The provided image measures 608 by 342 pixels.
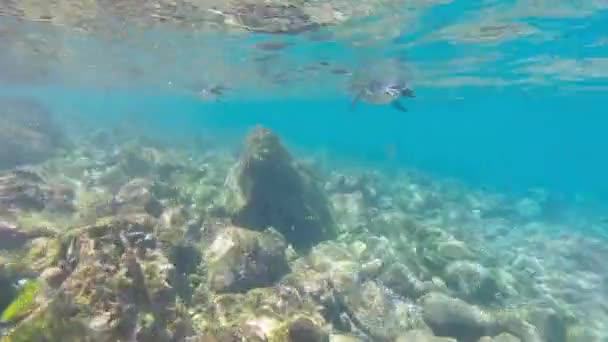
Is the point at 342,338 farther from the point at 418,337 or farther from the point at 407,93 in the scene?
the point at 407,93

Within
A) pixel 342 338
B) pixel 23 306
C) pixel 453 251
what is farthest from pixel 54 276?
pixel 453 251

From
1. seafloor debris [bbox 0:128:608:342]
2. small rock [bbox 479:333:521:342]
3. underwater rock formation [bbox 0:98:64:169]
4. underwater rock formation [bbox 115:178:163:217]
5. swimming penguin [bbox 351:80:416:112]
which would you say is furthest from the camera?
underwater rock formation [bbox 0:98:64:169]

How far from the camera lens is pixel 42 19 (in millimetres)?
20000

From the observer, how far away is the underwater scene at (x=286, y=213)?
5352 millimetres

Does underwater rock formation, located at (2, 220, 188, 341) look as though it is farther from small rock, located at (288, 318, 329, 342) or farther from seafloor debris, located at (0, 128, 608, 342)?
small rock, located at (288, 318, 329, 342)

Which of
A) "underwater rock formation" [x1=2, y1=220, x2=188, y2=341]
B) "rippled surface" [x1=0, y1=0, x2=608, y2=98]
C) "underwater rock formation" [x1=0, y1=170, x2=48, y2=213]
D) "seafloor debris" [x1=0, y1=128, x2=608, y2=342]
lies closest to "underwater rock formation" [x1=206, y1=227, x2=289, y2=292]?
"seafloor debris" [x1=0, y1=128, x2=608, y2=342]

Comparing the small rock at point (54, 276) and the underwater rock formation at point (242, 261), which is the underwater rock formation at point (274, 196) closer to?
the underwater rock formation at point (242, 261)

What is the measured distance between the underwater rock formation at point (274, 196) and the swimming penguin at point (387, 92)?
149 inches

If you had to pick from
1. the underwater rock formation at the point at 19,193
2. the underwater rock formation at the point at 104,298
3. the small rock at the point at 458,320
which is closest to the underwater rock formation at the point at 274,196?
the small rock at the point at 458,320

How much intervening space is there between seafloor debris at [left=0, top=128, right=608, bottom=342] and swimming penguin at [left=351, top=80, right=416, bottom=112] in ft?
11.3

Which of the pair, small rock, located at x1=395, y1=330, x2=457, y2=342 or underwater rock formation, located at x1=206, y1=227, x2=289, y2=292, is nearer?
underwater rock formation, located at x1=206, y1=227, x2=289, y2=292

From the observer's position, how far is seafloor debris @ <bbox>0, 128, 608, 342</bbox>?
475cm

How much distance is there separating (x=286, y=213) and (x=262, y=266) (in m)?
4.23

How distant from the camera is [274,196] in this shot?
41.6 feet
